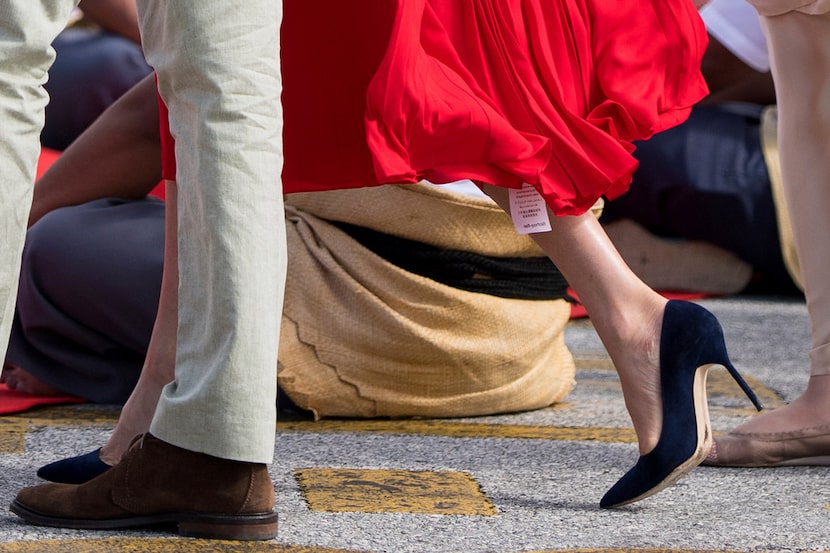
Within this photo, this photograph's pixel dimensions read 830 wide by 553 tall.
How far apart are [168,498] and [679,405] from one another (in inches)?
30.0

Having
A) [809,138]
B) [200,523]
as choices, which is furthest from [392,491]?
[809,138]

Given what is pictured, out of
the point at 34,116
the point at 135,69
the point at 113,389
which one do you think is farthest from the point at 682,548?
the point at 135,69

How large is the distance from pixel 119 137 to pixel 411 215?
650 mm

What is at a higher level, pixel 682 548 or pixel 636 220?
pixel 682 548

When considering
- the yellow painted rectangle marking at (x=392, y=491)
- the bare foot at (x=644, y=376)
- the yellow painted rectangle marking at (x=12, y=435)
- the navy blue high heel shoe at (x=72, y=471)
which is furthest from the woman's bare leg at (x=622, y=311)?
the yellow painted rectangle marking at (x=12, y=435)

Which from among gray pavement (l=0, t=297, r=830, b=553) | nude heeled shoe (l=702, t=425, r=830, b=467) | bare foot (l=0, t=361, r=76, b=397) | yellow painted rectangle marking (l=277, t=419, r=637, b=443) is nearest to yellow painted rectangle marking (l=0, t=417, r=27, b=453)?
gray pavement (l=0, t=297, r=830, b=553)

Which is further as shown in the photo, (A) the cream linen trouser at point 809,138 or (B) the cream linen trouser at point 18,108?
(A) the cream linen trouser at point 809,138

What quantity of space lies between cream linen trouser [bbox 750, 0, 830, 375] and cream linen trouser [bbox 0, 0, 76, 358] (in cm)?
132

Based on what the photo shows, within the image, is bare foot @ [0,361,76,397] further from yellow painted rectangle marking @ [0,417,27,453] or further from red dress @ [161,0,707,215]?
red dress @ [161,0,707,215]

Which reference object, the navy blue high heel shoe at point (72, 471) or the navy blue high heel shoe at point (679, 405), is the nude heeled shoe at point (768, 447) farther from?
the navy blue high heel shoe at point (72, 471)

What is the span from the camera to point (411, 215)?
251cm

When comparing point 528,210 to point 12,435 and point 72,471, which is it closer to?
point 72,471

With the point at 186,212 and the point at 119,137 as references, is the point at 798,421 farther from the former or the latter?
the point at 119,137

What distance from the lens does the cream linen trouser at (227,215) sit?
1.51 meters
